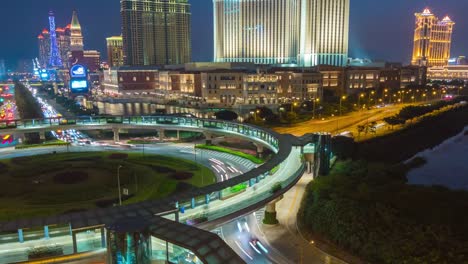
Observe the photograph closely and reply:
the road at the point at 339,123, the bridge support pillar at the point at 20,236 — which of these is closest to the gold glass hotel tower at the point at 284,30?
the road at the point at 339,123

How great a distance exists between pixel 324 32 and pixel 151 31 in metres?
86.8

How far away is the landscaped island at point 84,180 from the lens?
3344cm

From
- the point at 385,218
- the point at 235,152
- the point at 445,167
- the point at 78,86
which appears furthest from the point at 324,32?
→ the point at 385,218

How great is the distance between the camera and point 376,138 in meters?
62.7

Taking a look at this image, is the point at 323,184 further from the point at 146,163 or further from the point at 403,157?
the point at 403,157

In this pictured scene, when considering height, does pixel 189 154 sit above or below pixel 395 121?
below

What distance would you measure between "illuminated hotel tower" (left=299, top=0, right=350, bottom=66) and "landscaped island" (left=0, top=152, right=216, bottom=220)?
113 m

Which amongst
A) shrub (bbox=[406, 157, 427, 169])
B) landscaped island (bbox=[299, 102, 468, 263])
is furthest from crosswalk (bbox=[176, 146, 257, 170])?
shrub (bbox=[406, 157, 427, 169])

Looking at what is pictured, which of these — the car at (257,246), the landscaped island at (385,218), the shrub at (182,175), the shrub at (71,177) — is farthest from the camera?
the shrub at (182,175)

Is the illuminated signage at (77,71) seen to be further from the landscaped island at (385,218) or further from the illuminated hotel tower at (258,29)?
the illuminated hotel tower at (258,29)

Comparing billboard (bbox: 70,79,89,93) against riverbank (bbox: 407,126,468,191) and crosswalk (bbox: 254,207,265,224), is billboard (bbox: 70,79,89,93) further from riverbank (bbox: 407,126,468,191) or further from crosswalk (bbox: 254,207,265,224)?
riverbank (bbox: 407,126,468,191)

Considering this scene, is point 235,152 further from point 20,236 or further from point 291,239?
point 20,236

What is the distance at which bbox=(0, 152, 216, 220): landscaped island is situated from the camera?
33.4 metres

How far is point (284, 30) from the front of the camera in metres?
154
